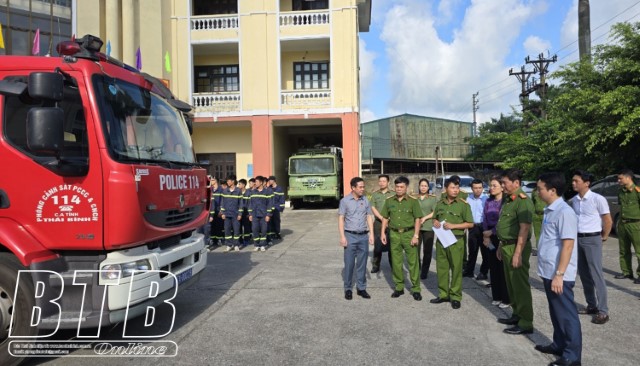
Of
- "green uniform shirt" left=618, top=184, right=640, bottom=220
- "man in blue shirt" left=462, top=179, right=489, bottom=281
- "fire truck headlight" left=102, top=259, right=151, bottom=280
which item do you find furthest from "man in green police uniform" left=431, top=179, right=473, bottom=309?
"fire truck headlight" left=102, top=259, right=151, bottom=280

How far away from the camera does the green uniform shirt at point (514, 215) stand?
453cm

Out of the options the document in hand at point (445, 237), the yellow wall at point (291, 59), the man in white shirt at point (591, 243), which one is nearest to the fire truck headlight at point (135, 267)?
the document in hand at point (445, 237)

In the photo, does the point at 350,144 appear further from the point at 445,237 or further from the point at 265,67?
the point at 445,237

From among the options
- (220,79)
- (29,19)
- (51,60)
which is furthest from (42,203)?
(220,79)

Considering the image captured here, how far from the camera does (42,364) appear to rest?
396 centimetres

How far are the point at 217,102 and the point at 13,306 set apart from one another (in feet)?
57.3

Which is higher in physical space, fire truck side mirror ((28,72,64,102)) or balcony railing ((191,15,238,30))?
balcony railing ((191,15,238,30))

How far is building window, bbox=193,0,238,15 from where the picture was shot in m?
22.5

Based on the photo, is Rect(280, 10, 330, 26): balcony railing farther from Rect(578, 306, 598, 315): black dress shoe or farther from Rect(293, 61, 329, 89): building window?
Rect(578, 306, 598, 315): black dress shoe

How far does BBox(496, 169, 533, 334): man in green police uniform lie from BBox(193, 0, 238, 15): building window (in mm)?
20882

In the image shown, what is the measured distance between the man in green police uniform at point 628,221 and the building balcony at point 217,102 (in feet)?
53.3

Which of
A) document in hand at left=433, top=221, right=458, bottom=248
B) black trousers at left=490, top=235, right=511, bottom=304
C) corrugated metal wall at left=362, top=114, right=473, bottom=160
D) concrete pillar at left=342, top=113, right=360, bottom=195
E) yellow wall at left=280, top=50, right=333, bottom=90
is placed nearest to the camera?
black trousers at left=490, top=235, right=511, bottom=304

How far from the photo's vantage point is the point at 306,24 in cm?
2022

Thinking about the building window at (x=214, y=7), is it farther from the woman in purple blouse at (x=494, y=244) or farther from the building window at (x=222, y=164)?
the woman in purple blouse at (x=494, y=244)
